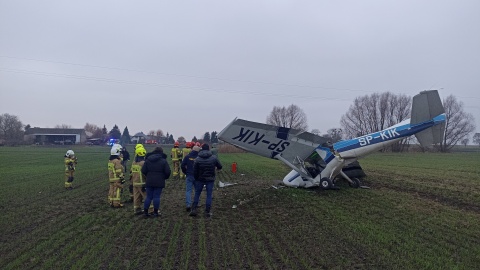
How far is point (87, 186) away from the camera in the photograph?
14.2 m

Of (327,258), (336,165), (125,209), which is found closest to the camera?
(327,258)

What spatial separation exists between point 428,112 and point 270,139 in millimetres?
5793

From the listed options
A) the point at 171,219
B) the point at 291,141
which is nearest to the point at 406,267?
the point at 171,219

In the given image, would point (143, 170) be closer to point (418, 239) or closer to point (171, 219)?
point (171, 219)

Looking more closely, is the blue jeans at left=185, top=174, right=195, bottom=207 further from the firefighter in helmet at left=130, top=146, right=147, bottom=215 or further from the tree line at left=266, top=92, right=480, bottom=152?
the tree line at left=266, top=92, right=480, bottom=152

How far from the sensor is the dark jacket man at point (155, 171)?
321 inches

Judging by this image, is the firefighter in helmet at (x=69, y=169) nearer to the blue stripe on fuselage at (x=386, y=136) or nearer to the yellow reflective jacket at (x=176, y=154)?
the yellow reflective jacket at (x=176, y=154)

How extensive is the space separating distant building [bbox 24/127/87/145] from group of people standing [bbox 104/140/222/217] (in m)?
87.5

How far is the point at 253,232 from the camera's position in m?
6.95

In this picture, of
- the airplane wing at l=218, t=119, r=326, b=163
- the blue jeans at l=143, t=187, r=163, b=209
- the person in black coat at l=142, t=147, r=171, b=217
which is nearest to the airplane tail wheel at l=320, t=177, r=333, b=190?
the airplane wing at l=218, t=119, r=326, b=163

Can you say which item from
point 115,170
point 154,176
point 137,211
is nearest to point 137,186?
point 137,211

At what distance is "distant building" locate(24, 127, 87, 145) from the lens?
9062cm

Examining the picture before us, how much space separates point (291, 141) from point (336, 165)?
2133 mm

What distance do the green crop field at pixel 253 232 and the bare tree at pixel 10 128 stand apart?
9120 cm
